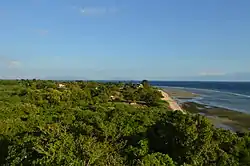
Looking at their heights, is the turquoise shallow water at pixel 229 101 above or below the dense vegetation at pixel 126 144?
below

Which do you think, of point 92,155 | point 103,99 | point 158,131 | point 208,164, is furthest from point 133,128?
point 103,99

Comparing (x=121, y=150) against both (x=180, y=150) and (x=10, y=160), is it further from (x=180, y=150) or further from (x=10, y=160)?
(x=10, y=160)

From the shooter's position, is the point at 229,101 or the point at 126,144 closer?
the point at 126,144

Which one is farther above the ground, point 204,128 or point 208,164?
point 204,128

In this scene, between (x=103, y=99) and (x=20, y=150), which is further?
(x=103, y=99)

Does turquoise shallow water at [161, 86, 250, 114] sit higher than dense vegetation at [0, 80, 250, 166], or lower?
lower

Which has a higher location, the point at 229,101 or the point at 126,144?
the point at 126,144

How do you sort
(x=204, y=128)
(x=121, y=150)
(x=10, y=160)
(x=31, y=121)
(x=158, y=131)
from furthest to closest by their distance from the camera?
(x=31, y=121), (x=158, y=131), (x=204, y=128), (x=121, y=150), (x=10, y=160)

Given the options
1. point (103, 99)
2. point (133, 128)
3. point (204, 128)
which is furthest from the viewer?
point (103, 99)

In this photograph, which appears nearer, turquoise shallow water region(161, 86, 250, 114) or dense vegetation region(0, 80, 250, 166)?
dense vegetation region(0, 80, 250, 166)

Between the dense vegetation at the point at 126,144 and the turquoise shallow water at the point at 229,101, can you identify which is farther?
the turquoise shallow water at the point at 229,101
